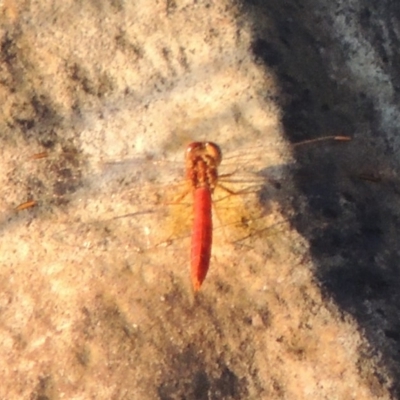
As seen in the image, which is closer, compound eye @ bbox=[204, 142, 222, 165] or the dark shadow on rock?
the dark shadow on rock

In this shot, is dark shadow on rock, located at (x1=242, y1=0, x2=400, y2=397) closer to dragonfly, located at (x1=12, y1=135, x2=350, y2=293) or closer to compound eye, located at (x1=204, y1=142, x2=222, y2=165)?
dragonfly, located at (x1=12, y1=135, x2=350, y2=293)

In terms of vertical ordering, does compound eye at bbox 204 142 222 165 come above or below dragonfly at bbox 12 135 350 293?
above

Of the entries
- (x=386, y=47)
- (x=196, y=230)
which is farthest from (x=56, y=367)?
(x=386, y=47)

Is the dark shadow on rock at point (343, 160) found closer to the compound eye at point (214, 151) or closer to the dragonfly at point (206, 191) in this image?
the dragonfly at point (206, 191)

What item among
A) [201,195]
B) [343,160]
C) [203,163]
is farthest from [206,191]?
[343,160]

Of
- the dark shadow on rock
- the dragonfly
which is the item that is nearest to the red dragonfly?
the dragonfly

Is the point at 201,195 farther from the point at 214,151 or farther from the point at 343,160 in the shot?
the point at 343,160

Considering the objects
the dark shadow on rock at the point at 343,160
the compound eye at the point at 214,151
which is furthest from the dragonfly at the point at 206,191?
the dark shadow on rock at the point at 343,160

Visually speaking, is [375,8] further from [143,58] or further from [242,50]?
[143,58]
